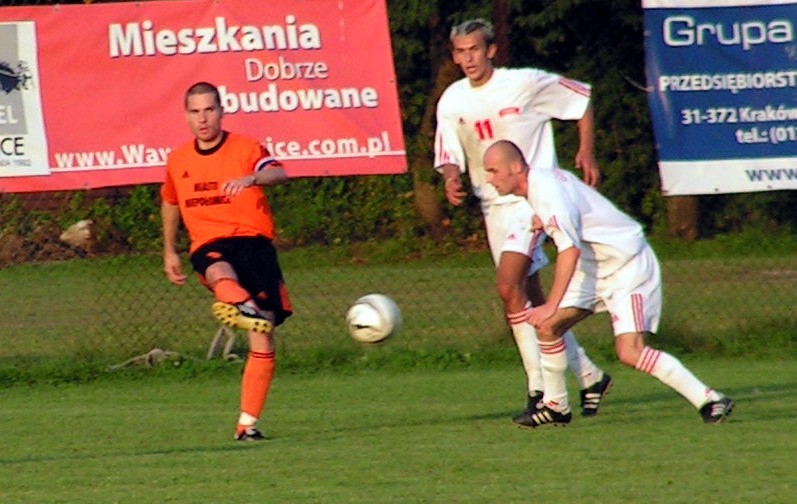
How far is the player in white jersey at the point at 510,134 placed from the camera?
8336 mm

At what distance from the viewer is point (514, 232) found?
8141mm

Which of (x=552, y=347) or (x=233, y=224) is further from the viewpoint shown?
(x=552, y=347)

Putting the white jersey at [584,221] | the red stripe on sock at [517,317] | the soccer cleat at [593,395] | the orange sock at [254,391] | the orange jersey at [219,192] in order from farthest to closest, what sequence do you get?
1. the soccer cleat at [593,395]
2. the red stripe on sock at [517,317]
3. the orange jersey at [219,192]
4. the orange sock at [254,391]
5. the white jersey at [584,221]

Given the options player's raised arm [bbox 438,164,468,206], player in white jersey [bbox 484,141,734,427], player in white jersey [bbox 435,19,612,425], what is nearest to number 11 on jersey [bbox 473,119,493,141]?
player in white jersey [bbox 435,19,612,425]

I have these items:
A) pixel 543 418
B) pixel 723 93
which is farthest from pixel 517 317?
pixel 723 93

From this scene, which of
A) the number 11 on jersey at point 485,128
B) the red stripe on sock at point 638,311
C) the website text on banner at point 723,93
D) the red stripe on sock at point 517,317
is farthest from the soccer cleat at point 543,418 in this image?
the website text on banner at point 723,93

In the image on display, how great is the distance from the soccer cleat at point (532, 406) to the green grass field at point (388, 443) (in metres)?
0.17

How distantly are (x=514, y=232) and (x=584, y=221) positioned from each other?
554 millimetres

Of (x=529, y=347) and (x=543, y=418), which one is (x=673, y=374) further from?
(x=529, y=347)

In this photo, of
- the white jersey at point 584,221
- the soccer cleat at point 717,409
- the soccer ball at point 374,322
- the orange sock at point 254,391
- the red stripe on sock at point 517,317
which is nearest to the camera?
the white jersey at point 584,221

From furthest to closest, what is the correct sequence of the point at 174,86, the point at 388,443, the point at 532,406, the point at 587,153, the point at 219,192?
the point at 174,86 → the point at 587,153 → the point at 532,406 → the point at 219,192 → the point at 388,443

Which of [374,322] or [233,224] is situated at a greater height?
[233,224]

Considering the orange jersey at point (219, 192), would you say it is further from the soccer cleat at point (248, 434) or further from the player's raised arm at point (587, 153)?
the player's raised arm at point (587, 153)

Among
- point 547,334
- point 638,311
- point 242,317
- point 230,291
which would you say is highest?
point 230,291
